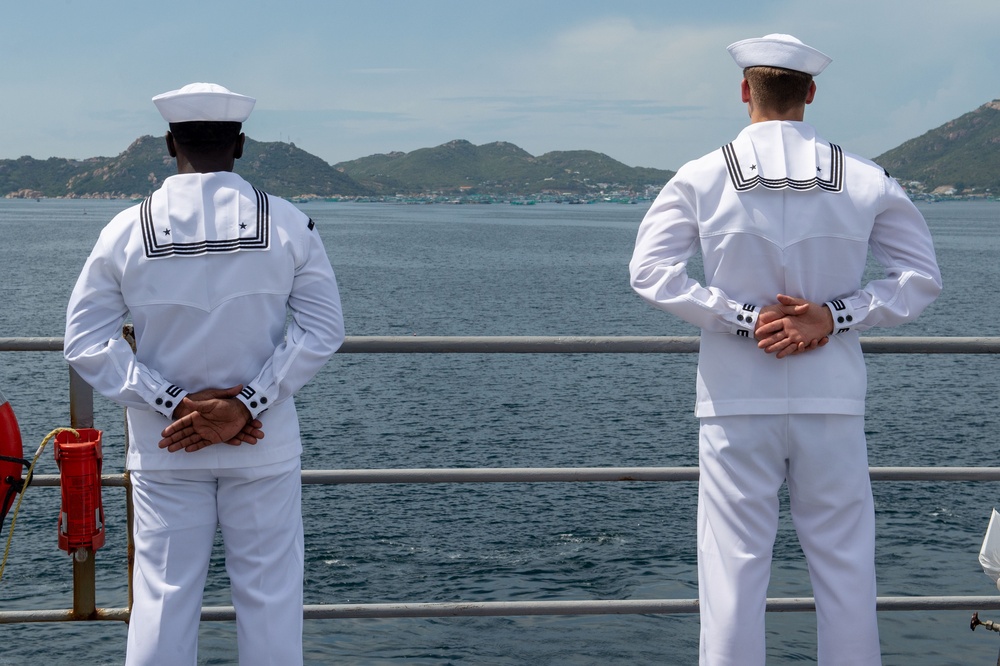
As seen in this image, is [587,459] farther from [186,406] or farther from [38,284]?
[38,284]

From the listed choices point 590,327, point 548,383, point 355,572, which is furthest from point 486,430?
point 590,327

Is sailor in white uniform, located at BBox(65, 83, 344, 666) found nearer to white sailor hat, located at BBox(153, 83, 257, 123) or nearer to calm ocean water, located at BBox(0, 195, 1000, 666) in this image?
white sailor hat, located at BBox(153, 83, 257, 123)

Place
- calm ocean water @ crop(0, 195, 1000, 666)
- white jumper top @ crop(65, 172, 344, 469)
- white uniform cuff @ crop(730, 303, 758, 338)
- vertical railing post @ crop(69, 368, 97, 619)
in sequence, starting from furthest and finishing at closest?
calm ocean water @ crop(0, 195, 1000, 666) → vertical railing post @ crop(69, 368, 97, 619) → white uniform cuff @ crop(730, 303, 758, 338) → white jumper top @ crop(65, 172, 344, 469)

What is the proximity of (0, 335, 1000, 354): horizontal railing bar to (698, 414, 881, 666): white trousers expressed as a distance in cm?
50

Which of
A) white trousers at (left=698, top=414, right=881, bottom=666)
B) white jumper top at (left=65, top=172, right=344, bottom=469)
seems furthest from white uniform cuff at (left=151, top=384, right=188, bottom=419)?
white trousers at (left=698, top=414, right=881, bottom=666)

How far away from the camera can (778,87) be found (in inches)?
112

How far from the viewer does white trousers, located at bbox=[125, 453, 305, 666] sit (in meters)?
2.71

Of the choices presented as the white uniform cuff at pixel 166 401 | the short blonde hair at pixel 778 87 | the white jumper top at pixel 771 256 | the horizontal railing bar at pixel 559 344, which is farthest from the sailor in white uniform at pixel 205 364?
the short blonde hair at pixel 778 87

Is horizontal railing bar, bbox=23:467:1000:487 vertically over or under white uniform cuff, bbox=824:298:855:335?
under

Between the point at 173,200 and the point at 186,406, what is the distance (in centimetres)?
52

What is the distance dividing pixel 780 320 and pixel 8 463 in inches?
92.0

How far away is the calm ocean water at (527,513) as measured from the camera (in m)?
10.2

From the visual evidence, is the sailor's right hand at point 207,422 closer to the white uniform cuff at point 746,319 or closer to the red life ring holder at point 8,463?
the red life ring holder at point 8,463

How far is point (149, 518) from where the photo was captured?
2.73 m
